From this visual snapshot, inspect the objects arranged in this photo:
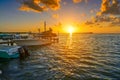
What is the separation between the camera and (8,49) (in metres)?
27.5

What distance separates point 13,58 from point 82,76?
→ 48.4ft

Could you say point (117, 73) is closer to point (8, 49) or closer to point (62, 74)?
point (62, 74)

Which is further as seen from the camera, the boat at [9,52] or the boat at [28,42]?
the boat at [28,42]

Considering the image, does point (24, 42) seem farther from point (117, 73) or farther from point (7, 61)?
point (117, 73)

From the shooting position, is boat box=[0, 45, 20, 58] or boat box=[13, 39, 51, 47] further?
boat box=[13, 39, 51, 47]

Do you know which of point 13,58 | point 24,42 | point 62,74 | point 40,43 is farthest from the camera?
point 40,43

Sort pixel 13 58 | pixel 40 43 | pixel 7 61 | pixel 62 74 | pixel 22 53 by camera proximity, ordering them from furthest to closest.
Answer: pixel 40 43, pixel 22 53, pixel 13 58, pixel 7 61, pixel 62 74

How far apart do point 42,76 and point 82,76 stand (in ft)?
14.5

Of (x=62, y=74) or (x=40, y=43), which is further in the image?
(x=40, y=43)

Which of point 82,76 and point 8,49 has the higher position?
point 8,49

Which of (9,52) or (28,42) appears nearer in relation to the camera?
(9,52)

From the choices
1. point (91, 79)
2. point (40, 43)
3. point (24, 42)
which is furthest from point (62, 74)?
point (40, 43)

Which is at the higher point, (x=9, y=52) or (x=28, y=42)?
(x=9, y=52)

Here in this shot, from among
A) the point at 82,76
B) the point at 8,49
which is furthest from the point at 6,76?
the point at 8,49
